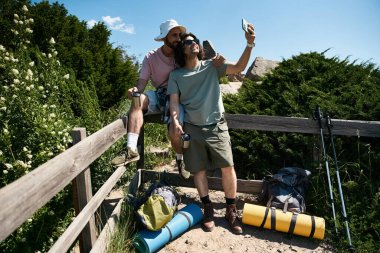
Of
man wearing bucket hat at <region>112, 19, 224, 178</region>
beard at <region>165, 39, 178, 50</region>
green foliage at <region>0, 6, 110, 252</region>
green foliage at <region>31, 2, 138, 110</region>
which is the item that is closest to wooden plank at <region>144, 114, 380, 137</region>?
man wearing bucket hat at <region>112, 19, 224, 178</region>

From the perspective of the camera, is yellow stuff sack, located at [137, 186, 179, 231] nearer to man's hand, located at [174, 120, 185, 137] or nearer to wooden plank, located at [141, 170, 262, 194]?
man's hand, located at [174, 120, 185, 137]

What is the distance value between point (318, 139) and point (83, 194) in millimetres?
3238

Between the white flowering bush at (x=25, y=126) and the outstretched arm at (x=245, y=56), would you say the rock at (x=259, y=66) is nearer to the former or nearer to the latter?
the outstretched arm at (x=245, y=56)

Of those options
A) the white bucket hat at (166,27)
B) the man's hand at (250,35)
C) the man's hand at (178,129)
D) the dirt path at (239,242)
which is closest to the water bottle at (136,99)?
the man's hand at (178,129)

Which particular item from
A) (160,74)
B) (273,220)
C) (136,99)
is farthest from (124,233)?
(160,74)

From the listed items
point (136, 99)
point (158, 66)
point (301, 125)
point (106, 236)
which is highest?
point (158, 66)

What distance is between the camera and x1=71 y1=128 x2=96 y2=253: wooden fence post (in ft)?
9.32

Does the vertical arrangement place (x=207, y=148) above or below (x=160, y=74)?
below

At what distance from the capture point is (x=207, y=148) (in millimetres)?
4090

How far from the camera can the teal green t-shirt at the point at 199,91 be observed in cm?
396

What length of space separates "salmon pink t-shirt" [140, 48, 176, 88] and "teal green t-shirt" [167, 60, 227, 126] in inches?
11.9

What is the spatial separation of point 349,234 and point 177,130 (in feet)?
7.32

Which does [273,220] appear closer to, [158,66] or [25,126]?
[158,66]

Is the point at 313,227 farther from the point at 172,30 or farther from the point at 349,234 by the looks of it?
the point at 172,30
